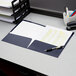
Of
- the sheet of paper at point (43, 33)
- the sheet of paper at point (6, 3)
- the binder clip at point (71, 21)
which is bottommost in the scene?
the sheet of paper at point (43, 33)

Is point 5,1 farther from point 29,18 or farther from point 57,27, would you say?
point 57,27

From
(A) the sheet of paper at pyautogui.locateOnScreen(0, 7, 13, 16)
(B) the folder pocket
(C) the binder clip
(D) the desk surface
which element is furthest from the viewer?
(A) the sheet of paper at pyautogui.locateOnScreen(0, 7, 13, 16)

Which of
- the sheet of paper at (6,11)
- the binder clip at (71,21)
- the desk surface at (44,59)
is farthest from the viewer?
the sheet of paper at (6,11)

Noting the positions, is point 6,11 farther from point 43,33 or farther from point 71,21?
point 71,21

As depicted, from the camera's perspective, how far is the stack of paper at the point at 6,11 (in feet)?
4.75

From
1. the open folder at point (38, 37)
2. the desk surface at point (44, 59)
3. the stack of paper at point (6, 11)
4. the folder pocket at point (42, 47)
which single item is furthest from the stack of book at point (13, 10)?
the folder pocket at point (42, 47)

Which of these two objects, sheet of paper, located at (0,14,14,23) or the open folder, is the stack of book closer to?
sheet of paper, located at (0,14,14,23)

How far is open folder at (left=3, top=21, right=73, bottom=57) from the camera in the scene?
124cm

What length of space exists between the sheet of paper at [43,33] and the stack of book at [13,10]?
0.30 feet

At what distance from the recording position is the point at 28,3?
62.7 inches

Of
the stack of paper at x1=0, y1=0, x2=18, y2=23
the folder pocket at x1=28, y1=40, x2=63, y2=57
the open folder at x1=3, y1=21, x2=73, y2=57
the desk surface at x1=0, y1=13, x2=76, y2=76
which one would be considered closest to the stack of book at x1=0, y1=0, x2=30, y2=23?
the stack of paper at x1=0, y1=0, x2=18, y2=23

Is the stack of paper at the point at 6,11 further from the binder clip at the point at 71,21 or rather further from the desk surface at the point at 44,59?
the binder clip at the point at 71,21

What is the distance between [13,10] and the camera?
142 centimetres

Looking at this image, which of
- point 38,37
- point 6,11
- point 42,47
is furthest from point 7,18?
point 42,47
